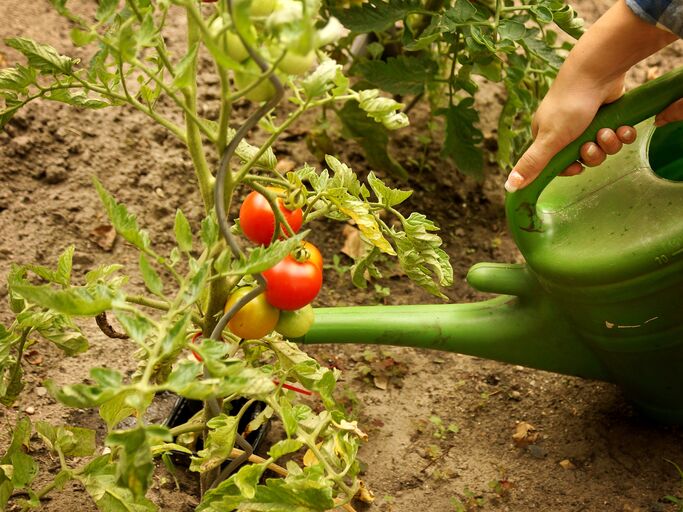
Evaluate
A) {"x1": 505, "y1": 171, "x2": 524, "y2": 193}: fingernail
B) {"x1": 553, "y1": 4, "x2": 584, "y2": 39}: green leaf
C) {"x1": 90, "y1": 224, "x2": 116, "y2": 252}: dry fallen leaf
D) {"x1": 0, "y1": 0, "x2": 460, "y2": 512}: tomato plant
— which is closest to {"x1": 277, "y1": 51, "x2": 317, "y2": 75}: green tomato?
{"x1": 0, "y1": 0, "x2": 460, "y2": 512}: tomato plant

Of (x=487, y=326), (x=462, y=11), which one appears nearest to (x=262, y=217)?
(x=487, y=326)

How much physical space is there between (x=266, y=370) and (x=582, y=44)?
645 mm

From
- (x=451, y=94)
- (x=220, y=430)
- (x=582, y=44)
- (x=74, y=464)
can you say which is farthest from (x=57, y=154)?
(x=582, y=44)

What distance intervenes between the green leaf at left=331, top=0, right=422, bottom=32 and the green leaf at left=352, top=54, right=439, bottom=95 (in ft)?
0.38

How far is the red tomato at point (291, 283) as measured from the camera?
101 centimetres

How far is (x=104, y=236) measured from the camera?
1694 mm

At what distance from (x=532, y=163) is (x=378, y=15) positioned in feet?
1.78

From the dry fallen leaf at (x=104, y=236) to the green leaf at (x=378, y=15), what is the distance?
0.66 meters

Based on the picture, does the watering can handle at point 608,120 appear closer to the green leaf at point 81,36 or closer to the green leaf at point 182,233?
the green leaf at point 182,233

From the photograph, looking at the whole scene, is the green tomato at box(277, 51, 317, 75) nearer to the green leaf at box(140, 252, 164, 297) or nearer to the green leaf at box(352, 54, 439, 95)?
the green leaf at box(140, 252, 164, 297)

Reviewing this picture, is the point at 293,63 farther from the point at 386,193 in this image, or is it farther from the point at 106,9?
the point at 386,193

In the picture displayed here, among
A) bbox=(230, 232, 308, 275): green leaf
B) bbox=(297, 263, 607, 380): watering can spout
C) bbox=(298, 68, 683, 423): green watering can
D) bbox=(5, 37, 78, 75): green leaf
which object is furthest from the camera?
bbox=(297, 263, 607, 380): watering can spout

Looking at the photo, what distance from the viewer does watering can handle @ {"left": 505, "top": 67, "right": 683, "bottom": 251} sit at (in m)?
1.15

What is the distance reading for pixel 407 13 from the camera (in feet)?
5.09
